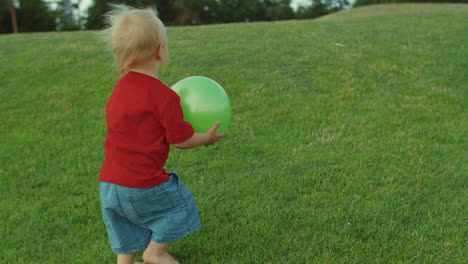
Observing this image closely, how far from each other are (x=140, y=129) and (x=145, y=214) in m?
0.56

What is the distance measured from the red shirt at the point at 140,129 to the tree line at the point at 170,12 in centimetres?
3136

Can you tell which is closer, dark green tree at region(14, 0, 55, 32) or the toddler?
the toddler

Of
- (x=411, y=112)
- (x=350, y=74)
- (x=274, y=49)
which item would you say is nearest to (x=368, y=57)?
(x=350, y=74)

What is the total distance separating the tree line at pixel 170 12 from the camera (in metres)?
33.2

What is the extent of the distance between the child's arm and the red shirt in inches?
1.9

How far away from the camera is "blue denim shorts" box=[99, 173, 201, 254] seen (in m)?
2.63

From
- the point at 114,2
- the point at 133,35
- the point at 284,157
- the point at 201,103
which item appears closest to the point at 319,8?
the point at 114,2

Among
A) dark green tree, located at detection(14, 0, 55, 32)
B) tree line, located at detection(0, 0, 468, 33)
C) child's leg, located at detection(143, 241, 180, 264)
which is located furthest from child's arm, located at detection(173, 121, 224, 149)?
dark green tree, located at detection(14, 0, 55, 32)

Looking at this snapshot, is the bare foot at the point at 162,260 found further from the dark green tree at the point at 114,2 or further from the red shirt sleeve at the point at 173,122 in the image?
the dark green tree at the point at 114,2

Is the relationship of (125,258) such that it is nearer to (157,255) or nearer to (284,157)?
(157,255)

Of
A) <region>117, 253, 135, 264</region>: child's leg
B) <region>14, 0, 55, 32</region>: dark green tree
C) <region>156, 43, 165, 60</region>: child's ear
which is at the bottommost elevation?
<region>117, 253, 135, 264</region>: child's leg

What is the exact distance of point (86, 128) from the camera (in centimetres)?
602

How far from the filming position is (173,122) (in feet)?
8.11

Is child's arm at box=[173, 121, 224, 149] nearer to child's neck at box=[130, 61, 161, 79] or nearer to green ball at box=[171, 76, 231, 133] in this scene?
green ball at box=[171, 76, 231, 133]
